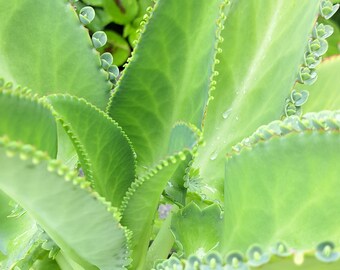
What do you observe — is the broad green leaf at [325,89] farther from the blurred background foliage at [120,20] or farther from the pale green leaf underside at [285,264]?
the blurred background foliage at [120,20]

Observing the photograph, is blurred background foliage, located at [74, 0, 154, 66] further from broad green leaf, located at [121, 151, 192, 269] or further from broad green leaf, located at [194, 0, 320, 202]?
broad green leaf, located at [121, 151, 192, 269]

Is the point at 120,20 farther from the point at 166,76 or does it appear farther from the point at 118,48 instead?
the point at 166,76

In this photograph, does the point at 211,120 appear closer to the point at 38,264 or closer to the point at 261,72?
the point at 261,72

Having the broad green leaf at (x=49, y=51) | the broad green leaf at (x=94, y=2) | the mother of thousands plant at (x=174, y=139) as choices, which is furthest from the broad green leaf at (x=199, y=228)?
the broad green leaf at (x=94, y=2)

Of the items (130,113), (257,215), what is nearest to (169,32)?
(130,113)

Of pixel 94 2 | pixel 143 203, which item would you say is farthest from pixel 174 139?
pixel 94 2

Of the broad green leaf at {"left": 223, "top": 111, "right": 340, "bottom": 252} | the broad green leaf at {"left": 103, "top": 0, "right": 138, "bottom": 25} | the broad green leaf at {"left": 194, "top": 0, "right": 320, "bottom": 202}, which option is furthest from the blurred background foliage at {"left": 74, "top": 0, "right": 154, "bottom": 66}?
the broad green leaf at {"left": 223, "top": 111, "right": 340, "bottom": 252}
